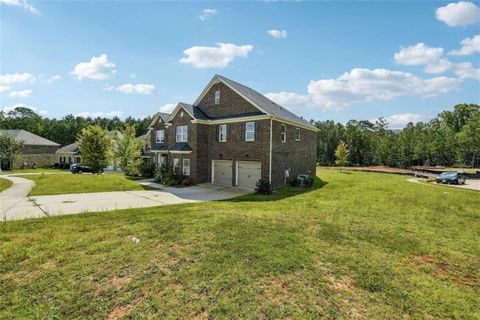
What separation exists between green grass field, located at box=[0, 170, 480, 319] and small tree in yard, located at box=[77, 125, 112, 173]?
2804 centimetres

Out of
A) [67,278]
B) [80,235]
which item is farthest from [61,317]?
[80,235]

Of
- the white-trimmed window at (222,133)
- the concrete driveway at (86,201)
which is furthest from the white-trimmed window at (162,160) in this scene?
the concrete driveway at (86,201)

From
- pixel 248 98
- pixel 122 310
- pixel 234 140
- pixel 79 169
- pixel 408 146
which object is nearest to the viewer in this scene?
pixel 122 310

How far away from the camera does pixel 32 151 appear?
51.7m

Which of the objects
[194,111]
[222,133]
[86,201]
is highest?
→ [194,111]

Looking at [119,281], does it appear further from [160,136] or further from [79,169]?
[79,169]

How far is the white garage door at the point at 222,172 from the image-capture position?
2250cm

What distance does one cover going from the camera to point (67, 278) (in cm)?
568

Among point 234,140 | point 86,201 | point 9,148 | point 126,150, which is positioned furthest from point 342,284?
point 9,148

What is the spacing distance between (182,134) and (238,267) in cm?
2050

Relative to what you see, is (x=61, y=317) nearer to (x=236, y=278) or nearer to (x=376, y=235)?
(x=236, y=278)

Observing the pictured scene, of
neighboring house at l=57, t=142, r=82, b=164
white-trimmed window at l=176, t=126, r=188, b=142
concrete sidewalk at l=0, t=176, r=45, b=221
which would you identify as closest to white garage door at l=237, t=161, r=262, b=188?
white-trimmed window at l=176, t=126, r=188, b=142

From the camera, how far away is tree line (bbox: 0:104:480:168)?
4959 cm

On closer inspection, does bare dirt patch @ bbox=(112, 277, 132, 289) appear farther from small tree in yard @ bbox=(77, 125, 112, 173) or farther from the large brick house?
small tree in yard @ bbox=(77, 125, 112, 173)
